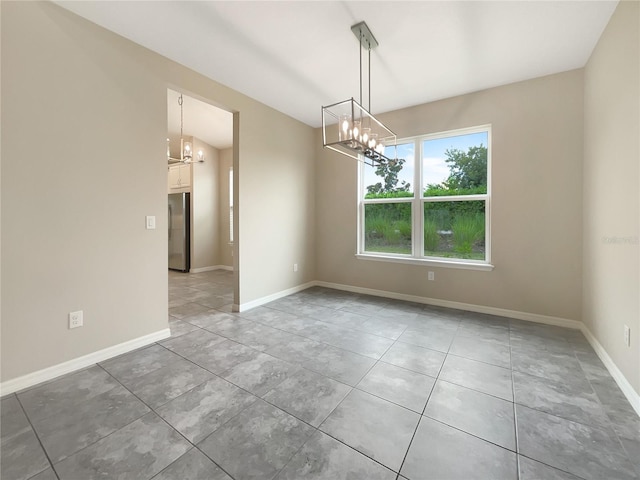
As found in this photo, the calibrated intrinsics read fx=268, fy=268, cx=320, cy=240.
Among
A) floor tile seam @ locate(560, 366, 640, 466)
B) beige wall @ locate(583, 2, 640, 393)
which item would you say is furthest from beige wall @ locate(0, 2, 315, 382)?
beige wall @ locate(583, 2, 640, 393)

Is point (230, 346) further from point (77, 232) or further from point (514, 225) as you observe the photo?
point (514, 225)

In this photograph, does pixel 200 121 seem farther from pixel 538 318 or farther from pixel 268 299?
pixel 538 318

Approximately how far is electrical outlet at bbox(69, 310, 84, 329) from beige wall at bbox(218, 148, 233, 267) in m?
4.32

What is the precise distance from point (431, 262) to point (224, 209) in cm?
497

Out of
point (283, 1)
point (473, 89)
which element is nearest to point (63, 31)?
point (283, 1)

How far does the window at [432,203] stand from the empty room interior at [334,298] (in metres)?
0.03

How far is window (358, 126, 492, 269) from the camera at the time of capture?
3.42 m

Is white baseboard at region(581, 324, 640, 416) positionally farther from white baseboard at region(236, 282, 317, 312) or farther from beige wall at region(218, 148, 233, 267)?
beige wall at region(218, 148, 233, 267)

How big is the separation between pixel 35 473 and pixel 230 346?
1.34m

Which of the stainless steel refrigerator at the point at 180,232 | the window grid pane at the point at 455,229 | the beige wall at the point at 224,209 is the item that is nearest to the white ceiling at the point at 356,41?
the window grid pane at the point at 455,229

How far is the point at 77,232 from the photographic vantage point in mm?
2086

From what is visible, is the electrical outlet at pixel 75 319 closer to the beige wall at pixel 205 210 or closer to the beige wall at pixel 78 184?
the beige wall at pixel 78 184

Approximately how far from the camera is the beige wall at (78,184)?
1.81 m

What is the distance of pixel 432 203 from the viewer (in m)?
3.71
